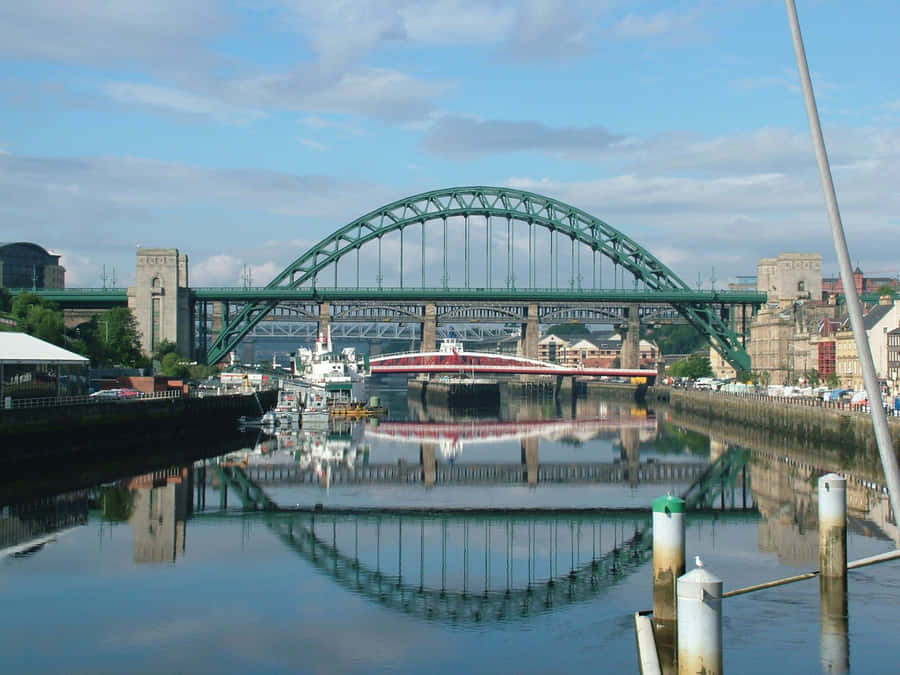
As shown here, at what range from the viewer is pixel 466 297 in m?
107

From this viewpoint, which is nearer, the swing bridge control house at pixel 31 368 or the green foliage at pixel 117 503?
the green foliage at pixel 117 503

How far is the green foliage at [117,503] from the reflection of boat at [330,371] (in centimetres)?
4798

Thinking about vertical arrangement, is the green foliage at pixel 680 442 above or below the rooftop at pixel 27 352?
below

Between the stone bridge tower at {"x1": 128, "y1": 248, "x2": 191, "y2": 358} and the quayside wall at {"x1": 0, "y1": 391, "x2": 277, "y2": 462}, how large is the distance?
30378 mm

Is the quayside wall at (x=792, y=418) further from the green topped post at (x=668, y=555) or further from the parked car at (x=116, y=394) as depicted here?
the parked car at (x=116, y=394)

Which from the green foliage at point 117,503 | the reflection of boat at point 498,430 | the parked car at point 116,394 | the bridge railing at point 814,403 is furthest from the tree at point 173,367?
the green foliage at point 117,503

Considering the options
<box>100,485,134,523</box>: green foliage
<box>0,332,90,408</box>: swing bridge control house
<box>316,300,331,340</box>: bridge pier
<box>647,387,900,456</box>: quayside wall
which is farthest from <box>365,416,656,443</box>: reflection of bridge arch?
<box>100,485,134,523</box>: green foliage

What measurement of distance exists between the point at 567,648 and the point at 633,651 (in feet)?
3.73

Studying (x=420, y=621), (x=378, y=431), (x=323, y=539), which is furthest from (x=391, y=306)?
(x=420, y=621)

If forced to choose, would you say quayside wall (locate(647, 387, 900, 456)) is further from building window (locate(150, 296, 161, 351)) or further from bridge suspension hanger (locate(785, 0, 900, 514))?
building window (locate(150, 296, 161, 351))

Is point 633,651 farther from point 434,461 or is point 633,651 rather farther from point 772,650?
point 434,461

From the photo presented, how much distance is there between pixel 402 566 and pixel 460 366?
8743 centimetres

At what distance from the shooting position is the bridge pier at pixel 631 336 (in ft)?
356

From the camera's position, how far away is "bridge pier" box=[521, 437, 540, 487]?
46.1 meters
